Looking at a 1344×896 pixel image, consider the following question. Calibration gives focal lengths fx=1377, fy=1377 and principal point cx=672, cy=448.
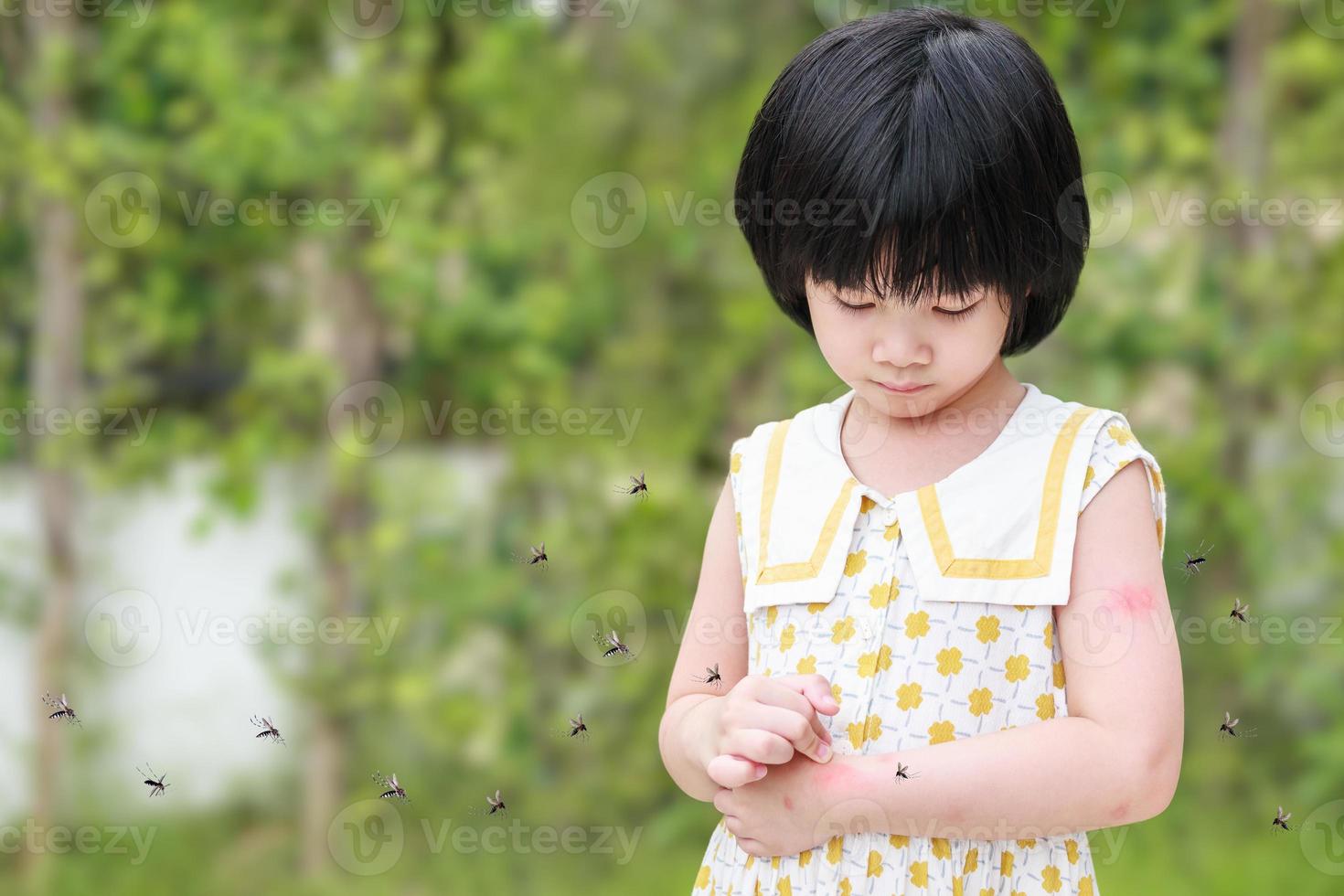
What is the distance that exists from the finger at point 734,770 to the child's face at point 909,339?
262 millimetres

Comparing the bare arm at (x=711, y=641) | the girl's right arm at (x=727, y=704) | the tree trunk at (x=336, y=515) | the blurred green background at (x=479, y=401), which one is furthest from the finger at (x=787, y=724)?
the tree trunk at (x=336, y=515)

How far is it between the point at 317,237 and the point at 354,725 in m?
0.87

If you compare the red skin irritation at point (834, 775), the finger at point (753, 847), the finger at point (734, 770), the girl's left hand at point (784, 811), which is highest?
the finger at point (734, 770)

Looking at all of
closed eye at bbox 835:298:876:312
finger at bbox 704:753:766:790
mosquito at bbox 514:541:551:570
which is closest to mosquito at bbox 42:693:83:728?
mosquito at bbox 514:541:551:570

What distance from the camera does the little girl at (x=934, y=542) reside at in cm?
87

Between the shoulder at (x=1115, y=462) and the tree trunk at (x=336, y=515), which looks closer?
the shoulder at (x=1115, y=462)

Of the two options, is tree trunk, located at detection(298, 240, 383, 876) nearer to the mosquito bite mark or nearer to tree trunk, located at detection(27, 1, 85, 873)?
tree trunk, located at detection(27, 1, 85, 873)

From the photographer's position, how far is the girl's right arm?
2.89 ft

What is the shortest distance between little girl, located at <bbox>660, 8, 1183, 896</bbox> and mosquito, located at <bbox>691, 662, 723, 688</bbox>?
0.06 feet

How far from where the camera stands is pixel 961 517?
95 centimetres

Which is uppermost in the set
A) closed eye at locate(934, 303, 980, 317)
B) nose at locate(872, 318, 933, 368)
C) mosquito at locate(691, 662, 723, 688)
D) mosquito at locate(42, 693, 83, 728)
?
closed eye at locate(934, 303, 980, 317)

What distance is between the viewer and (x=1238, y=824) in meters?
2.32

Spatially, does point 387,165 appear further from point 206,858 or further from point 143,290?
point 206,858

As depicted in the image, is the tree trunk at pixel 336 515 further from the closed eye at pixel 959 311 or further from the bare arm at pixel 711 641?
the closed eye at pixel 959 311
